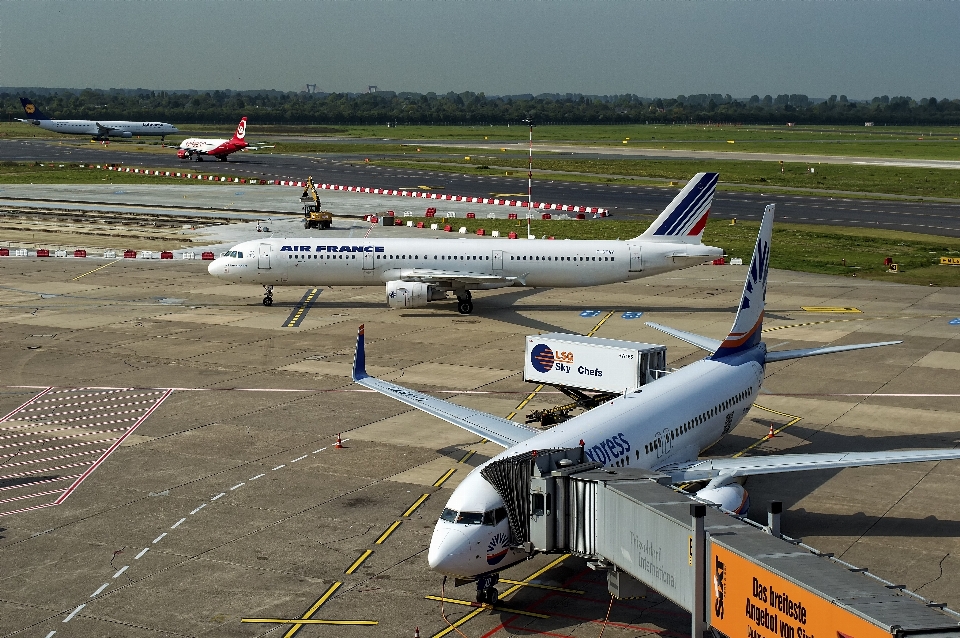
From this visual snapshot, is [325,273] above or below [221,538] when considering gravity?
above

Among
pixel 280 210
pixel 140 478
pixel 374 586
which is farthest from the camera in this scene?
pixel 280 210

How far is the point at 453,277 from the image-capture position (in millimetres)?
70125

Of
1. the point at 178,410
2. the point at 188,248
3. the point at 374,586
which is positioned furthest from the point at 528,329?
the point at 188,248

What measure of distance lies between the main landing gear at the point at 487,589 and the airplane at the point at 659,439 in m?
0.03

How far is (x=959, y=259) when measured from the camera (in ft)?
305

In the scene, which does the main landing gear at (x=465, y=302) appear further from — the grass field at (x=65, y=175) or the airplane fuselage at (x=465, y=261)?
the grass field at (x=65, y=175)

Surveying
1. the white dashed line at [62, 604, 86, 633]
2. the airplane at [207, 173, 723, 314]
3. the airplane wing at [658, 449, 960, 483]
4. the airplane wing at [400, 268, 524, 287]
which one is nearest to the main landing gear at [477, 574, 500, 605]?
the airplane wing at [658, 449, 960, 483]

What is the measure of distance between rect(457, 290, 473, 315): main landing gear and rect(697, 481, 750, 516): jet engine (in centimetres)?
3875

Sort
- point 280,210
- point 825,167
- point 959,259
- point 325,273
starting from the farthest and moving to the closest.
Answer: point 825,167, point 280,210, point 959,259, point 325,273

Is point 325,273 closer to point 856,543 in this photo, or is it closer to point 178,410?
point 178,410

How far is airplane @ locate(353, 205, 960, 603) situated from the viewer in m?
28.6

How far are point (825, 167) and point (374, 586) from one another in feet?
576

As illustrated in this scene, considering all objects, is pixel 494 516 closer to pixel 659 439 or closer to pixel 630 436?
pixel 630 436

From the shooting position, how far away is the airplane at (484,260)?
70.3 metres
